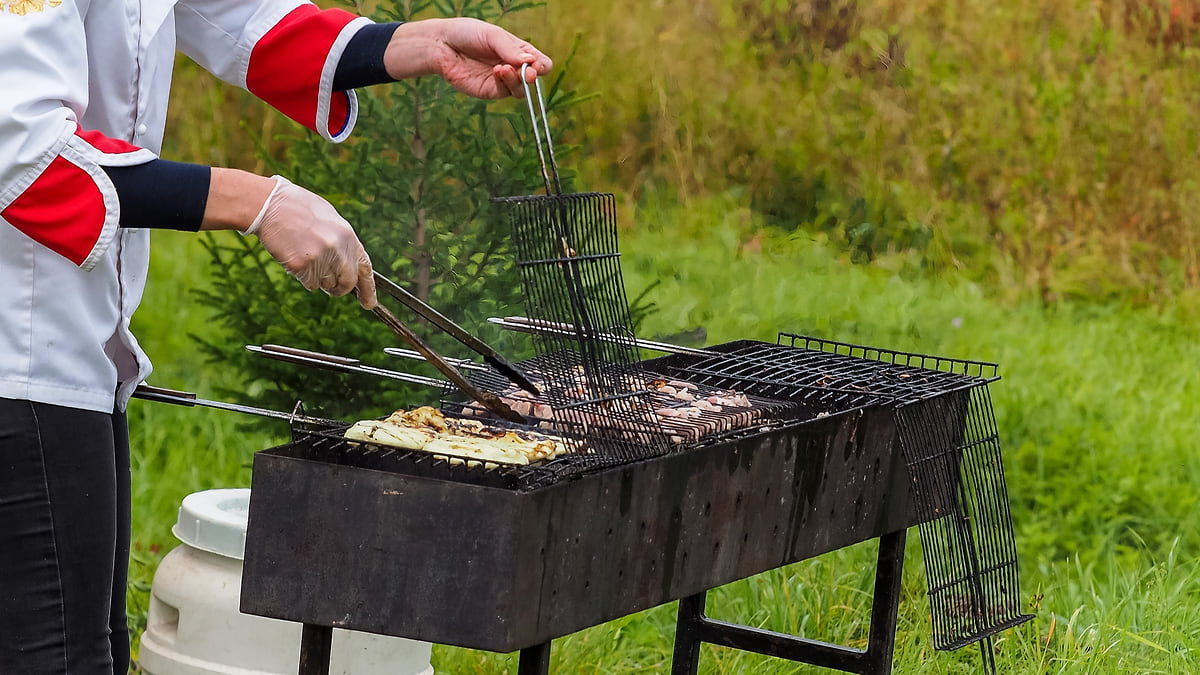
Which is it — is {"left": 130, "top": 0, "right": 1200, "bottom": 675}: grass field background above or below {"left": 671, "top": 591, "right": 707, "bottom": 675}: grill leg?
above

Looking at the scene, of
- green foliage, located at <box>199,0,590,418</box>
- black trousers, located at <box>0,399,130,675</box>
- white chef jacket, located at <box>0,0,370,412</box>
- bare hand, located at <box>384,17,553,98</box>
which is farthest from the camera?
green foliage, located at <box>199,0,590,418</box>

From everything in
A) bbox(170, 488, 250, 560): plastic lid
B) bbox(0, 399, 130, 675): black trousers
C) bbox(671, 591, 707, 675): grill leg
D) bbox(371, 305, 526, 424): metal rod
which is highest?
bbox(371, 305, 526, 424): metal rod

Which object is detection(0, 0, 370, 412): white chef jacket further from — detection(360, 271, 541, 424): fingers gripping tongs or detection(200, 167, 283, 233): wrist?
detection(360, 271, 541, 424): fingers gripping tongs

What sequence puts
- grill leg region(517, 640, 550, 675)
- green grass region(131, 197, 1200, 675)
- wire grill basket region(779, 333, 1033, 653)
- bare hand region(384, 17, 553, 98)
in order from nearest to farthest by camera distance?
1. grill leg region(517, 640, 550, 675)
2. bare hand region(384, 17, 553, 98)
3. wire grill basket region(779, 333, 1033, 653)
4. green grass region(131, 197, 1200, 675)

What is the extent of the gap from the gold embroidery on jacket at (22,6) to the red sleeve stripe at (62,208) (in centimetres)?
21

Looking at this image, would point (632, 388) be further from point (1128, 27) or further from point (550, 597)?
point (1128, 27)

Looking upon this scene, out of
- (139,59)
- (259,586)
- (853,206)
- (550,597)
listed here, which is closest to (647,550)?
(550,597)

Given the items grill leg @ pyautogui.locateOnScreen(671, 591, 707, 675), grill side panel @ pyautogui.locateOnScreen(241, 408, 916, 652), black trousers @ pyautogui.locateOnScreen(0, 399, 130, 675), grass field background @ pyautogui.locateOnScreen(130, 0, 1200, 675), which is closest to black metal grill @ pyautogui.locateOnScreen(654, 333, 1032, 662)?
grill leg @ pyautogui.locateOnScreen(671, 591, 707, 675)

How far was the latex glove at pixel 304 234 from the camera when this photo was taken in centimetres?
219

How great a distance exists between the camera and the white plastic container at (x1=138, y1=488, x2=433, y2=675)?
329 centimetres

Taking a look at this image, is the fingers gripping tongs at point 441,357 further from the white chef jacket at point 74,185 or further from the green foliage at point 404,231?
the green foliage at point 404,231

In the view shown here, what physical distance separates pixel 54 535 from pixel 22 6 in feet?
2.57

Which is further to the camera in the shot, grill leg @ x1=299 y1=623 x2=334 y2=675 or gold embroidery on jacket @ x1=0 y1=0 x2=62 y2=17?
grill leg @ x1=299 y1=623 x2=334 y2=675

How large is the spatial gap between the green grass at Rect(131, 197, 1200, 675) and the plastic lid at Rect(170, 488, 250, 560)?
3.25 feet
